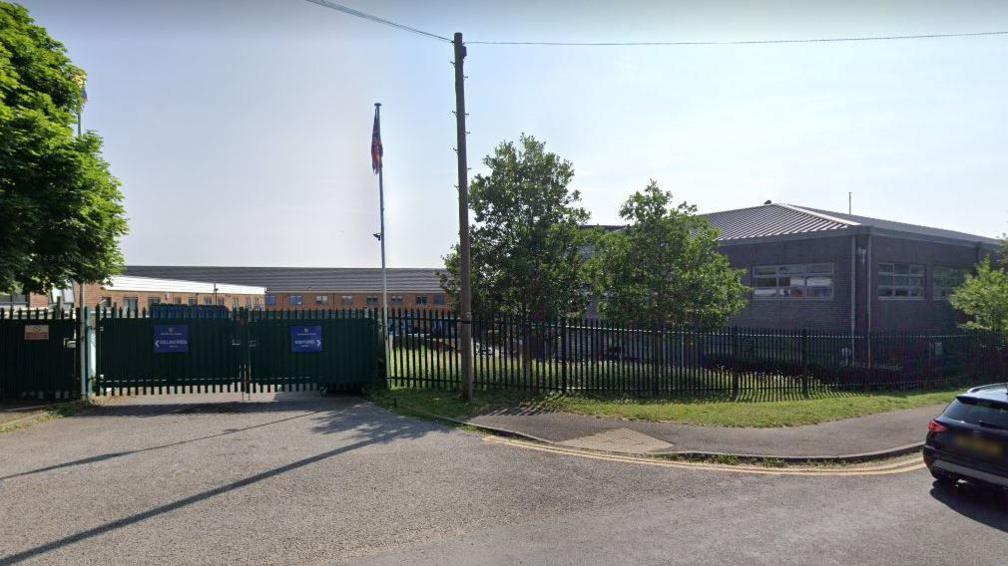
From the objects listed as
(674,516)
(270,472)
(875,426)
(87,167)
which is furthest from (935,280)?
(87,167)

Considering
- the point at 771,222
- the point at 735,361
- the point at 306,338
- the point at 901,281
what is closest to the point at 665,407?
the point at 735,361

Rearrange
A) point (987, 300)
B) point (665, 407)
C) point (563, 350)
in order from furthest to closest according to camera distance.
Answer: point (987, 300)
point (563, 350)
point (665, 407)

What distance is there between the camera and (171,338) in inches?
433

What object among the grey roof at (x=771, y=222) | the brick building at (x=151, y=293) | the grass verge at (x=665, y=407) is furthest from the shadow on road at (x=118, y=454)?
the grey roof at (x=771, y=222)

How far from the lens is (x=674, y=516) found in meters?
5.38

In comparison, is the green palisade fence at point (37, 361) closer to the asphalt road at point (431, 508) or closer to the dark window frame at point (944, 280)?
the asphalt road at point (431, 508)

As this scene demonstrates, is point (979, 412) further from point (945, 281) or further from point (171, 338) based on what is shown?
point (945, 281)

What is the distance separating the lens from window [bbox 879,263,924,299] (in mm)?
20797

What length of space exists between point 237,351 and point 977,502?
11.8m

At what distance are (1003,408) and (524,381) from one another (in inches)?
303

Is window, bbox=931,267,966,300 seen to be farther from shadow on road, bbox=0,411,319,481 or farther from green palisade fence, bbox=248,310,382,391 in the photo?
shadow on road, bbox=0,411,319,481

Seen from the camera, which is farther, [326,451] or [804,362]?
[804,362]

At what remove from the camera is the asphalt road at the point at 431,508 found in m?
4.56

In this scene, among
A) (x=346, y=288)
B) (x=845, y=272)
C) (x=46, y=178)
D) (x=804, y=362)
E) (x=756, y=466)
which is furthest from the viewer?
(x=346, y=288)
